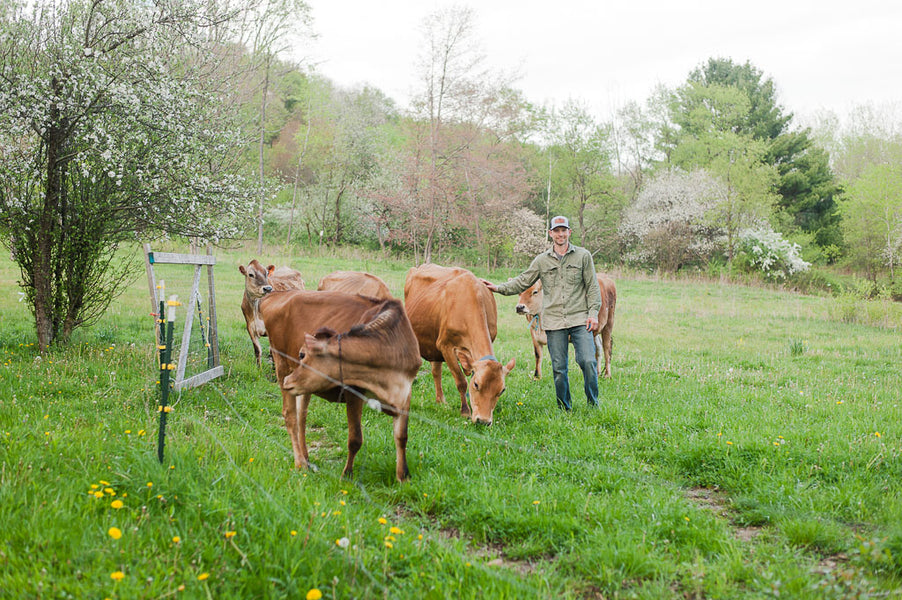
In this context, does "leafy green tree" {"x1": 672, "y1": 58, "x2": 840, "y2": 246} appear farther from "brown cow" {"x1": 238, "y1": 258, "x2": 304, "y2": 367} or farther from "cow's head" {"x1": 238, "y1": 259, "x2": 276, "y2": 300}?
"cow's head" {"x1": 238, "y1": 259, "x2": 276, "y2": 300}

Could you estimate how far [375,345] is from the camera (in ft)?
15.5

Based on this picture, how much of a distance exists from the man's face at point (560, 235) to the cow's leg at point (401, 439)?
11.5 ft

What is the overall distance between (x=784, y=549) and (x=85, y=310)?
33.0 ft

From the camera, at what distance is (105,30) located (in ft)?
29.9

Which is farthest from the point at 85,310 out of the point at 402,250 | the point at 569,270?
the point at 402,250

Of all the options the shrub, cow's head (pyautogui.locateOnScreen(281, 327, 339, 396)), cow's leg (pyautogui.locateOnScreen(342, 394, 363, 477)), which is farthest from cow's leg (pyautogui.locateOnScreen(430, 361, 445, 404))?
the shrub

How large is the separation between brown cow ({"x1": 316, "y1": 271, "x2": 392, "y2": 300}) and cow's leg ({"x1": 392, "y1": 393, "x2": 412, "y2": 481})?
10.2 feet

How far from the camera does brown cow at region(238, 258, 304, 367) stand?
31.1ft

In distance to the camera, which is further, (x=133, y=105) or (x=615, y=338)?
(x=615, y=338)

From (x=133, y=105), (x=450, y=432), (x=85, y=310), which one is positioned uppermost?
(x=133, y=105)

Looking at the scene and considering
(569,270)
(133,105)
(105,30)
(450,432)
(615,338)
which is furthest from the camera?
(615,338)

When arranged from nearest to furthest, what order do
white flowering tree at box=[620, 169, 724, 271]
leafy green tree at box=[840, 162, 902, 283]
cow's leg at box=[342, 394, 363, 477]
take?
cow's leg at box=[342, 394, 363, 477] < leafy green tree at box=[840, 162, 902, 283] < white flowering tree at box=[620, 169, 724, 271]

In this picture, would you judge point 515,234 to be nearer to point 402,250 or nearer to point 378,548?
point 402,250

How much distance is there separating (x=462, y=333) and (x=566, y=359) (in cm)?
148
